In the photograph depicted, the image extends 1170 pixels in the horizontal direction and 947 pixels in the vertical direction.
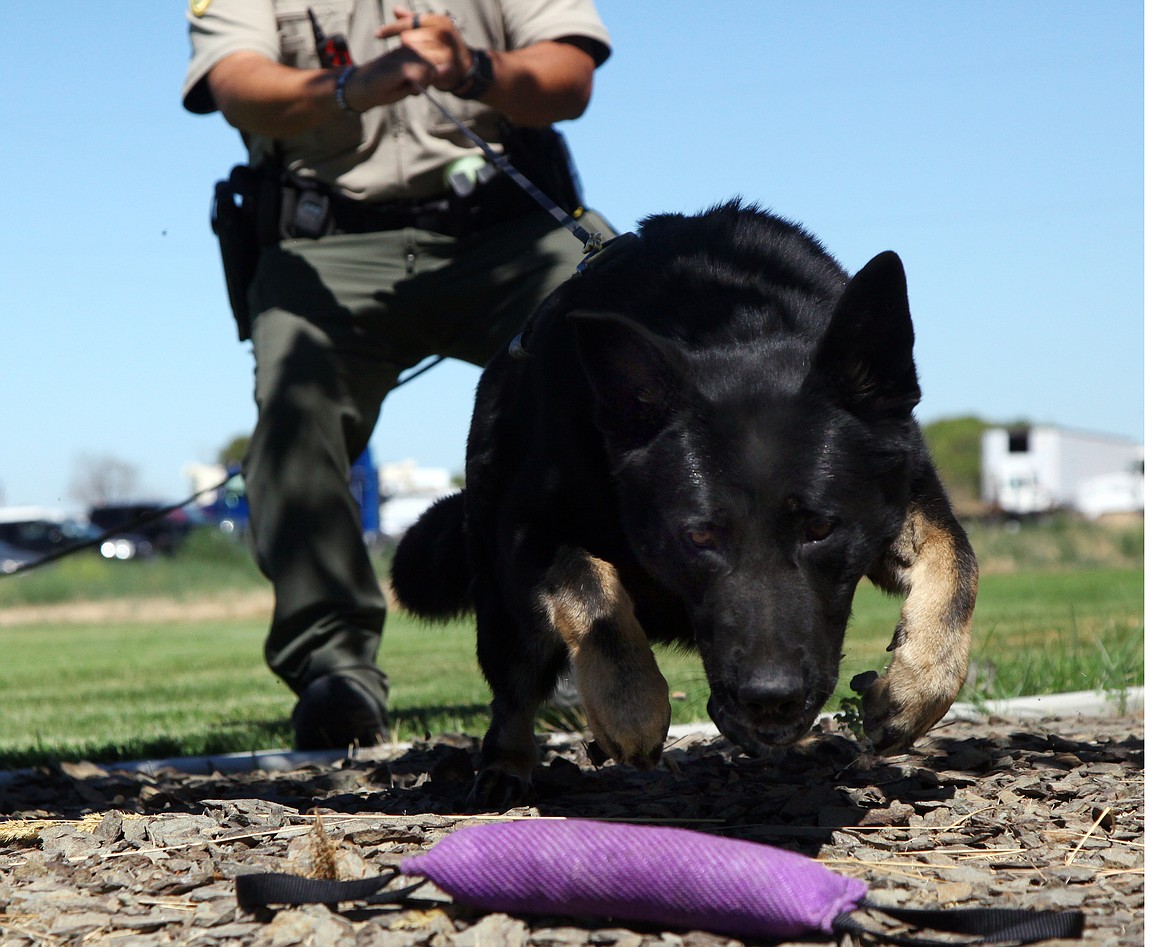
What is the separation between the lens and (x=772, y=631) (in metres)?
2.46

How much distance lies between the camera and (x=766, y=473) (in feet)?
8.54

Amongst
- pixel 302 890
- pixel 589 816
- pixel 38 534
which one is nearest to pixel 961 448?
pixel 38 534

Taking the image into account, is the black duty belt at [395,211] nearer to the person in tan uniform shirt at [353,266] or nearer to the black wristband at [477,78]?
the person in tan uniform shirt at [353,266]

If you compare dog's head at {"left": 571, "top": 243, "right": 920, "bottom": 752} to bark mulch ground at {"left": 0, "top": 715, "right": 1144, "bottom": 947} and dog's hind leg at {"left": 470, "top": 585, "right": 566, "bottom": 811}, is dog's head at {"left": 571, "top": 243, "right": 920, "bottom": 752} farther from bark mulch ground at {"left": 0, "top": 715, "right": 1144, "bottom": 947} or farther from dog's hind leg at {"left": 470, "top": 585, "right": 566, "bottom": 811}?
dog's hind leg at {"left": 470, "top": 585, "right": 566, "bottom": 811}

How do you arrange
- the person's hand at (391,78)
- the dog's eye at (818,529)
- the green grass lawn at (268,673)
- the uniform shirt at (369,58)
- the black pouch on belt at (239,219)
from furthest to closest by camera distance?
the green grass lawn at (268,673)
the black pouch on belt at (239,219)
the uniform shirt at (369,58)
the person's hand at (391,78)
the dog's eye at (818,529)

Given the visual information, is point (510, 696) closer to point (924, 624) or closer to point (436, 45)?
point (924, 624)

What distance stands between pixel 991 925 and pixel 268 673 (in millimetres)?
8106

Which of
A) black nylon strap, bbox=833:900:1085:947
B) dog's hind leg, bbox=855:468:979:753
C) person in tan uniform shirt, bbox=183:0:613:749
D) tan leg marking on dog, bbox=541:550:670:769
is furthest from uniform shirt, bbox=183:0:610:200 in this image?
black nylon strap, bbox=833:900:1085:947

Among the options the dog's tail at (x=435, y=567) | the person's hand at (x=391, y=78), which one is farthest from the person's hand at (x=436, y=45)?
the dog's tail at (x=435, y=567)

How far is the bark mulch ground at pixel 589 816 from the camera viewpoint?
6.98ft

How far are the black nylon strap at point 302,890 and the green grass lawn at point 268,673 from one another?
154 centimetres

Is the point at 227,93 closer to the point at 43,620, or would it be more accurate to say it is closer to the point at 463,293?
the point at 463,293

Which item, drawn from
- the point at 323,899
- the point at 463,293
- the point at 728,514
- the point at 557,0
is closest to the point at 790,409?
the point at 728,514

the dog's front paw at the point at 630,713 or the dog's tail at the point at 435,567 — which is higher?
the dog's tail at the point at 435,567
